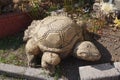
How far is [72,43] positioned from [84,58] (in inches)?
13.3

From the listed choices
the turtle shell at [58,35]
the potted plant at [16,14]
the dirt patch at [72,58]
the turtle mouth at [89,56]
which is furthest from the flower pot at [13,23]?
the turtle mouth at [89,56]

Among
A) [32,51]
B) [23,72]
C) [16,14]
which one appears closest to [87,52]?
[32,51]

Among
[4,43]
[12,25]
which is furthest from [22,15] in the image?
[4,43]

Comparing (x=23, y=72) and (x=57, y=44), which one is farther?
(x=23, y=72)

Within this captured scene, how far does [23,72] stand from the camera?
Result: 5250 mm

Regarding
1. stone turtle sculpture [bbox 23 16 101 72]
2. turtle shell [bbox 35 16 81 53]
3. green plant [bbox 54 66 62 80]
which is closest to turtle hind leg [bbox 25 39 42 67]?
stone turtle sculpture [bbox 23 16 101 72]

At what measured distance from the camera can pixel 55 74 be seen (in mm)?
5109

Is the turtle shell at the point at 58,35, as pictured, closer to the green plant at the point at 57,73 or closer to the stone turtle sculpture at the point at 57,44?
the stone turtle sculpture at the point at 57,44

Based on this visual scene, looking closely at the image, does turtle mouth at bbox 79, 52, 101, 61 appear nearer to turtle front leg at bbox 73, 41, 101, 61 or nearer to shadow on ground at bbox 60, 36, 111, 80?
turtle front leg at bbox 73, 41, 101, 61

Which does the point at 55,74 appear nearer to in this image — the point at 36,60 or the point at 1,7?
the point at 36,60

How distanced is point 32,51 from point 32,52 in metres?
0.02

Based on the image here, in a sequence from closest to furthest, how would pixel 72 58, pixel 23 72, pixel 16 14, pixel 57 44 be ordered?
pixel 57 44 < pixel 23 72 < pixel 72 58 < pixel 16 14

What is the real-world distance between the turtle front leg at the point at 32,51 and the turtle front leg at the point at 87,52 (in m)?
0.67

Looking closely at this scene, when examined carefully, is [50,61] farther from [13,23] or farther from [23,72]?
[13,23]
